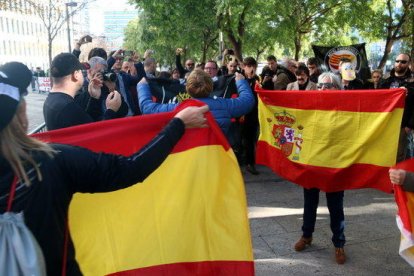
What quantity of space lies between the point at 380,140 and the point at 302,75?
2062 mm

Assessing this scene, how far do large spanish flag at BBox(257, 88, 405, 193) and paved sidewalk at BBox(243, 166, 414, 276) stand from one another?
67 centimetres

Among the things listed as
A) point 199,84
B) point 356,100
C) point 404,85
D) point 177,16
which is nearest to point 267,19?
point 177,16

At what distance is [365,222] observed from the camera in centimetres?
515

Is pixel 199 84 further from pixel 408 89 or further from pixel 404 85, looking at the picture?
pixel 404 85

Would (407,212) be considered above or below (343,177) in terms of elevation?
above

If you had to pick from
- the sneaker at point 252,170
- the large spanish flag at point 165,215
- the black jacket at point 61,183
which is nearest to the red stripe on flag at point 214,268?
the large spanish flag at point 165,215

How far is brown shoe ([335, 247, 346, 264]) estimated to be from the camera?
4.08 meters

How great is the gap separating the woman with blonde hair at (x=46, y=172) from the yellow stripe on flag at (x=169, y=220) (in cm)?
83

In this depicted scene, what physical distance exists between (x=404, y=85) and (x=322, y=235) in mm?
2729

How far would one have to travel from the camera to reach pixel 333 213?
161 inches

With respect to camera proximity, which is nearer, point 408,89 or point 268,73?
point 408,89

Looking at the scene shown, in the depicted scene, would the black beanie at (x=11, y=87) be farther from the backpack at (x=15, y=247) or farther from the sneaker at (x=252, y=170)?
the sneaker at (x=252, y=170)

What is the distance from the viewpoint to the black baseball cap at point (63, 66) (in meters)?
3.08

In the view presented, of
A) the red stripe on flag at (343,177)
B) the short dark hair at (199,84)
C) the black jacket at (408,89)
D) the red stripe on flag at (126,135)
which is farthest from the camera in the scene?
the black jacket at (408,89)
